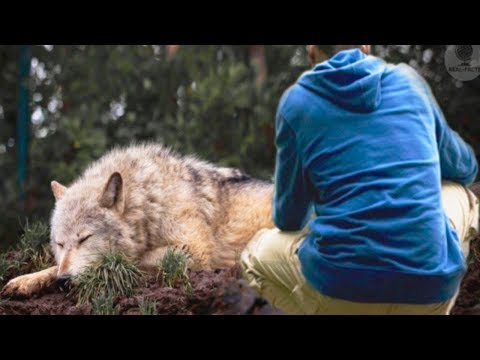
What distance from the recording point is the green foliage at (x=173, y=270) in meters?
3.36

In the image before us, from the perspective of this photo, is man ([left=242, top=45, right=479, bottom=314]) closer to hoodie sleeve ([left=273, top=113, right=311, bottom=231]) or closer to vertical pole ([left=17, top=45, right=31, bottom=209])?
hoodie sleeve ([left=273, top=113, right=311, bottom=231])

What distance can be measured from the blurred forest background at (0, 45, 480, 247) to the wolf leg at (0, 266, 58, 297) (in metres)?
0.45

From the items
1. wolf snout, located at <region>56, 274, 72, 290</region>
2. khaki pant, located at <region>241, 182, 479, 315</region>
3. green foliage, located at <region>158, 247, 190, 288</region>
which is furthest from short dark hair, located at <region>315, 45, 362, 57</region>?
wolf snout, located at <region>56, 274, 72, 290</region>

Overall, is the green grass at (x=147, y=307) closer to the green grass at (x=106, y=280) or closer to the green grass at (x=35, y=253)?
the green grass at (x=106, y=280)

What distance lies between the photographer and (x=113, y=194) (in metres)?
3.54

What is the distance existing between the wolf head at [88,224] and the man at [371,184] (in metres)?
1.09

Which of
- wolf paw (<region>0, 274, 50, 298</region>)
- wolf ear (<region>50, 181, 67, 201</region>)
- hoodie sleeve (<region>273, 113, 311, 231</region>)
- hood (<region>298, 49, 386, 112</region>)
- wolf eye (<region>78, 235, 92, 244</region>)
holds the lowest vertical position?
wolf paw (<region>0, 274, 50, 298</region>)

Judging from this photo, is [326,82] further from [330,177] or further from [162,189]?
[162,189]

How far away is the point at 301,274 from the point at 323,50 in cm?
122

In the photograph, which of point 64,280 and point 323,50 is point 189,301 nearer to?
point 64,280

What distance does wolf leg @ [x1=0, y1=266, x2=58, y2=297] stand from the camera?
3508mm

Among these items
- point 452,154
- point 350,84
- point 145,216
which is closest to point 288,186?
point 350,84
